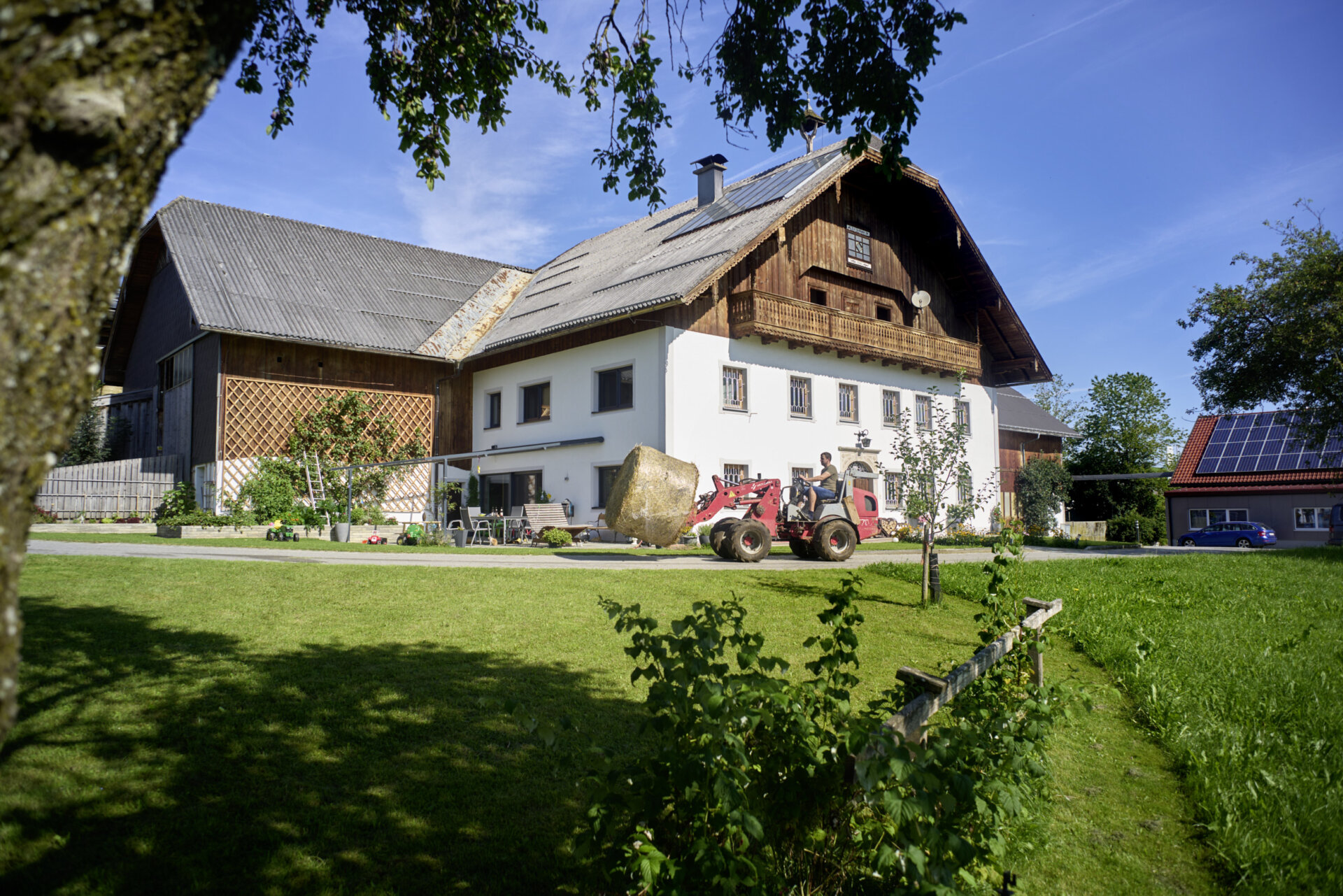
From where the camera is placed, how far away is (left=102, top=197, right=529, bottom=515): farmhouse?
22.3 meters

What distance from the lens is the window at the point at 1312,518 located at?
112 feet

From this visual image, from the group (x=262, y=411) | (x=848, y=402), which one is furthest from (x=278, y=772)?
(x=848, y=402)

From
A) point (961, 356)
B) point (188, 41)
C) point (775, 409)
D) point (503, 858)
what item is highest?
point (961, 356)

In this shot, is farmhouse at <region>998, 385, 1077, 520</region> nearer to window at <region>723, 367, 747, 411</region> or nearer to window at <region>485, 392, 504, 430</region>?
window at <region>723, 367, 747, 411</region>

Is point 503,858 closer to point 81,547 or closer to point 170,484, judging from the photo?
point 81,547

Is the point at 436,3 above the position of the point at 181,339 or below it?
below

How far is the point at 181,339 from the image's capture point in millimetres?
24734

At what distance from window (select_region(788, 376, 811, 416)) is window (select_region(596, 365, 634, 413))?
4774 mm

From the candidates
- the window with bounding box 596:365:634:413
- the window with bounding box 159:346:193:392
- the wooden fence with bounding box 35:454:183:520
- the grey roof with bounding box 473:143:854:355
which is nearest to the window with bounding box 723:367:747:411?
the window with bounding box 596:365:634:413

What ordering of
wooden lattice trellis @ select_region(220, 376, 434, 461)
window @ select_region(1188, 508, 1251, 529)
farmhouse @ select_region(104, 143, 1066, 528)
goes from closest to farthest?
1. farmhouse @ select_region(104, 143, 1066, 528)
2. wooden lattice trellis @ select_region(220, 376, 434, 461)
3. window @ select_region(1188, 508, 1251, 529)

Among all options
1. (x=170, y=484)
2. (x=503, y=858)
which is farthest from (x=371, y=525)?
(x=503, y=858)

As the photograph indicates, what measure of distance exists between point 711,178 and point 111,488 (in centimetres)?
2140

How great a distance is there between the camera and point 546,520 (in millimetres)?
20547

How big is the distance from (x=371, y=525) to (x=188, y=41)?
779 inches
